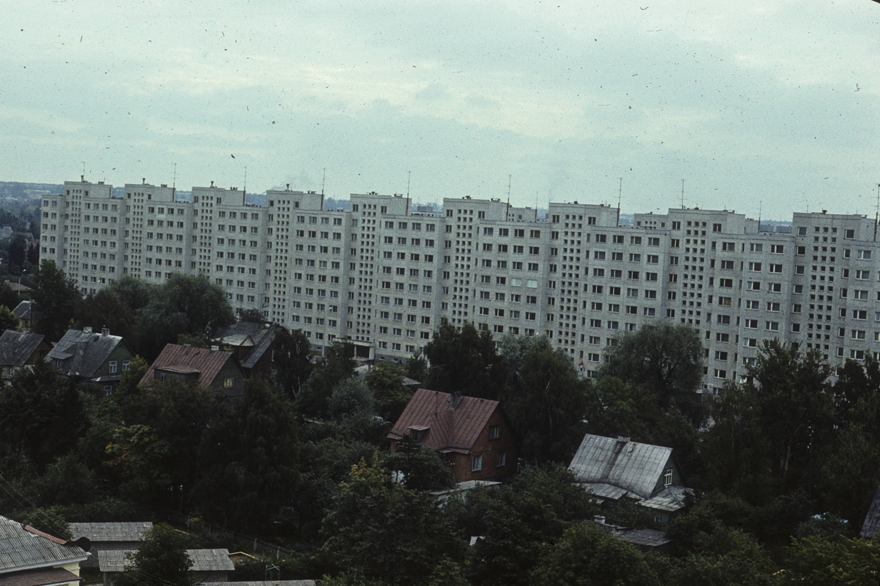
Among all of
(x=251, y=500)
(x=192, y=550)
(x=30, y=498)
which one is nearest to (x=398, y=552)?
(x=192, y=550)

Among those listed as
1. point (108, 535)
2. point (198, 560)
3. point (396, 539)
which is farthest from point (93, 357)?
point (396, 539)

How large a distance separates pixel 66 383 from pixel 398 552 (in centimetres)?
1448

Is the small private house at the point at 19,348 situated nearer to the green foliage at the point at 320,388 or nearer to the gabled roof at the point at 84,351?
the gabled roof at the point at 84,351

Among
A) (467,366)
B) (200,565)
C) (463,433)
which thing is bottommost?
(200,565)

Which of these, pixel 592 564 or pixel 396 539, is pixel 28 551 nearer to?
pixel 396 539

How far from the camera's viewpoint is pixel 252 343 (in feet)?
126

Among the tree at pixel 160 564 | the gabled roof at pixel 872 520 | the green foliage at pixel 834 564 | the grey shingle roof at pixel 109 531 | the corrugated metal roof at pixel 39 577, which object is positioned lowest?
the grey shingle roof at pixel 109 531

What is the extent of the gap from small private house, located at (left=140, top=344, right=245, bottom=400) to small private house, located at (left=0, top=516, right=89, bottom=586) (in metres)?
15.7

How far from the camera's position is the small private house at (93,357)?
1341 inches

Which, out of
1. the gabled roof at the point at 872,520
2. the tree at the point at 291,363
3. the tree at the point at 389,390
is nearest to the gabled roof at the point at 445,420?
the tree at the point at 389,390

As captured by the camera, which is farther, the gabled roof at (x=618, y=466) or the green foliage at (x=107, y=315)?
the green foliage at (x=107, y=315)

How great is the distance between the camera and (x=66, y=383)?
88.9ft

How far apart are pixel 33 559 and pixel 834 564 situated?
11.5 m

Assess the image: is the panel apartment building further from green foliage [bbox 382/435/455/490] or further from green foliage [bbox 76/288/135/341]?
green foliage [bbox 76/288/135/341]
